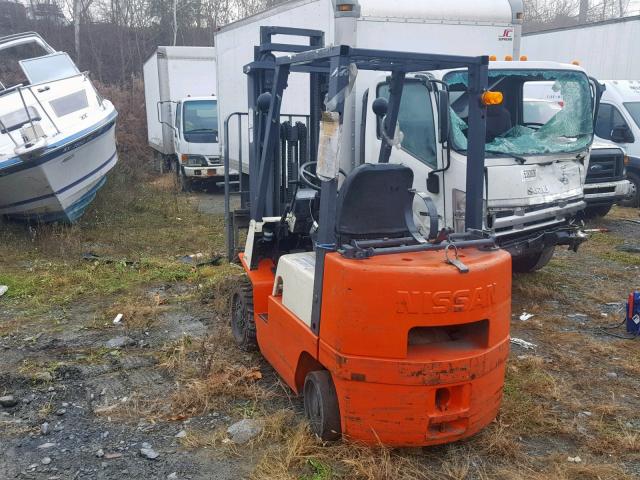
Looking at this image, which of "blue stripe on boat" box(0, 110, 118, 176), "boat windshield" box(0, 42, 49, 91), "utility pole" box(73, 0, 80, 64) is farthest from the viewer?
"utility pole" box(73, 0, 80, 64)

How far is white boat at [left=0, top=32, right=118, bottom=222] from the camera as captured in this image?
9133 mm

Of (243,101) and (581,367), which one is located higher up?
(243,101)

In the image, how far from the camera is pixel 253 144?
538 cm

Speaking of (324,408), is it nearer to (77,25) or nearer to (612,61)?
(612,61)

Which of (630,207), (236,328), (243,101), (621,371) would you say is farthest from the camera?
(630,207)

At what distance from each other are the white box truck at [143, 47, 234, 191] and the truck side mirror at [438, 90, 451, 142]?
9169mm

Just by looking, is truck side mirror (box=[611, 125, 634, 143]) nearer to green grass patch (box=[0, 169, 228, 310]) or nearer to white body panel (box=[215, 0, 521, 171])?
white body panel (box=[215, 0, 521, 171])

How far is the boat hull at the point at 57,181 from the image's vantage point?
9195mm

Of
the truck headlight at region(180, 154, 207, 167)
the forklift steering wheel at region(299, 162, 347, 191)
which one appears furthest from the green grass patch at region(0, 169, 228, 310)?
the forklift steering wheel at region(299, 162, 347, 191)

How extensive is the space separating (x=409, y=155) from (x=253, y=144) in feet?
5.62

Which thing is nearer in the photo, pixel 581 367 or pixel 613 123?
pixel 581 367

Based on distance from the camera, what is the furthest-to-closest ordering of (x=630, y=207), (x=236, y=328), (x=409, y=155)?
1. (x=630, y=207)
2. (x=409, y=155)
3. (x=236, y=328)

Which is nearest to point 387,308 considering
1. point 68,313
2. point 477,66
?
point 477,66

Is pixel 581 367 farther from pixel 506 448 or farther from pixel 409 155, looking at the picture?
pixel 409 155
